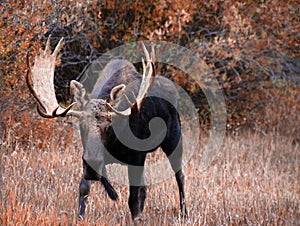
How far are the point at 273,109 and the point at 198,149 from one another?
8.91 ft

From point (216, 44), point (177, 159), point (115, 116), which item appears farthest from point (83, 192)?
point (216, 44)

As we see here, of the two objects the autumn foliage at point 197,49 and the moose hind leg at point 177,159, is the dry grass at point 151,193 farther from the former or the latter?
the autumn foliage at point 197,49

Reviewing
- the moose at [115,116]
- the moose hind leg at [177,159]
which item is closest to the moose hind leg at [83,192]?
the moose at [115,116]

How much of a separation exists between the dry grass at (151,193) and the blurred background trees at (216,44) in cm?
82

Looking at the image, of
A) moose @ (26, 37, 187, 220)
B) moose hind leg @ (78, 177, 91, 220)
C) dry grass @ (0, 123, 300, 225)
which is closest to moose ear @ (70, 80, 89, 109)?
moose @ (26, 37, 187, 220)

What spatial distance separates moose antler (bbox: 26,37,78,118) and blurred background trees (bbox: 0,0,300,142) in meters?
1.58

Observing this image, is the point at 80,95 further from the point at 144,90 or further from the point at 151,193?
the point at 151,193

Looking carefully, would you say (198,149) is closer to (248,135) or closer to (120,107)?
(248,135)

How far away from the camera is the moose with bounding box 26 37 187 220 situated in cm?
430

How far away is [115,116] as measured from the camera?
14.4 feet

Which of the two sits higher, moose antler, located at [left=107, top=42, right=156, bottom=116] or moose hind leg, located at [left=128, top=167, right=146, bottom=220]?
moose antler, located at [left=107, top=42, right=156, bottom=116]

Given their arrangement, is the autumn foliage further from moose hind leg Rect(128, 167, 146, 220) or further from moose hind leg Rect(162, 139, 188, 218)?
moose hind leg Rect(128, 167, 146, 220)

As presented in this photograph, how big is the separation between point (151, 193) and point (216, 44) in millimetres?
3695

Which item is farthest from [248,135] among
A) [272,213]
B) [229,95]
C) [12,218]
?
[12,218]
